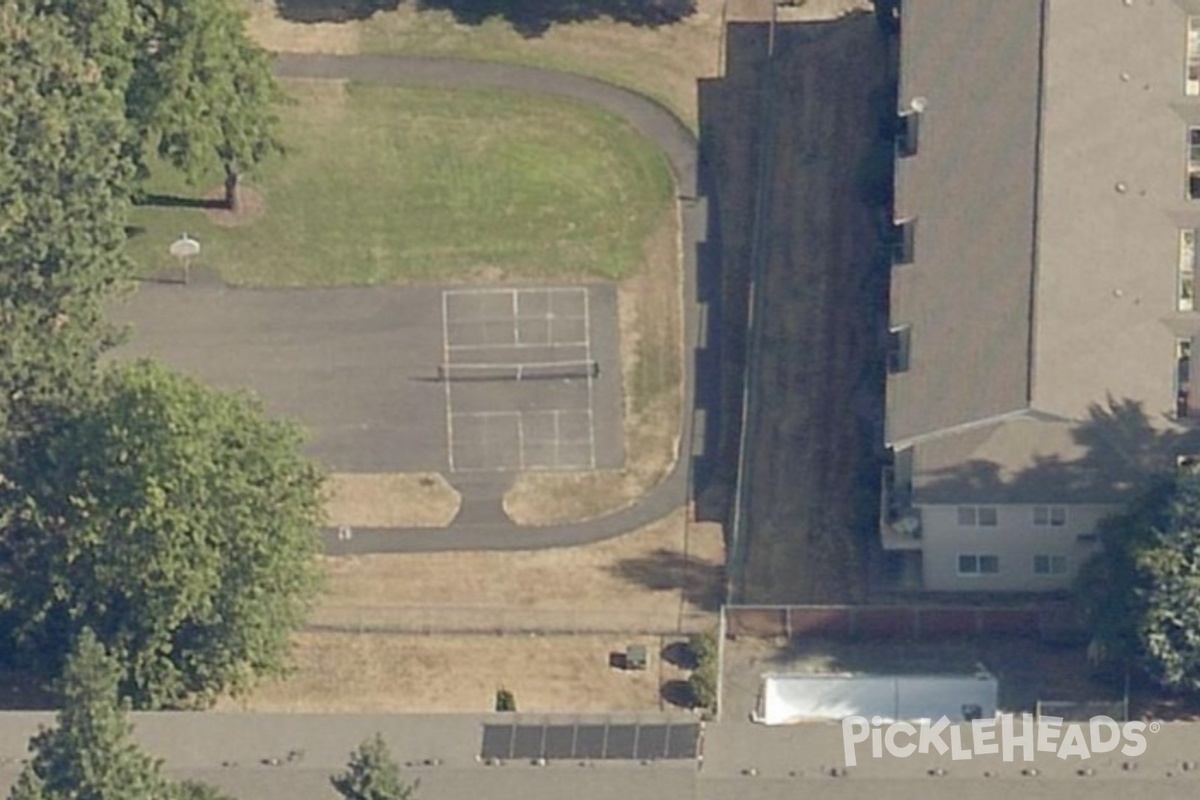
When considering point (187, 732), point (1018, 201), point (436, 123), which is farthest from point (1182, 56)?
point (187, 732)

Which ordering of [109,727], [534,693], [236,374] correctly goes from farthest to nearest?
[236,374], [534,693], [109,727]

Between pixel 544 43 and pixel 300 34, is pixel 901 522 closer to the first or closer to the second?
pixel 544 43

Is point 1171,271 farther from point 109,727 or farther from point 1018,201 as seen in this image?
point 109,727

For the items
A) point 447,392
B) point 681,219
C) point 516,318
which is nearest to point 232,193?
point 516,318

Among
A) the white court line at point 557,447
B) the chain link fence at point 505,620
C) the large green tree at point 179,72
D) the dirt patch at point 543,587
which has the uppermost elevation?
the large green tree at point 179,72

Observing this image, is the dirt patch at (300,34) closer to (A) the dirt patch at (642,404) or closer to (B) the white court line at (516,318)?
(B) the white court line at (516,318)

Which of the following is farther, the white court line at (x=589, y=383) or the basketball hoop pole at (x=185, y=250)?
the basketball hoop pole at (x=185, y=250)

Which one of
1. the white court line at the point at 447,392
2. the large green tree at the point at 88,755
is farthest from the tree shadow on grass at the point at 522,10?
the large green tree at the point at 88,755

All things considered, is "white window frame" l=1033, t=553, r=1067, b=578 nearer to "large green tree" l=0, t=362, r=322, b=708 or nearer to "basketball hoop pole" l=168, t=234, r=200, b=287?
"large green tree" l=0, t=362, r=322, b=708
